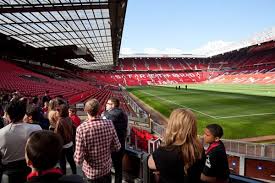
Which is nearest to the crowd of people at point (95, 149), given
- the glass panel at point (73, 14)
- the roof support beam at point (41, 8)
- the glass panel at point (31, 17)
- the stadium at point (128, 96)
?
the stadium at point (128, 96)

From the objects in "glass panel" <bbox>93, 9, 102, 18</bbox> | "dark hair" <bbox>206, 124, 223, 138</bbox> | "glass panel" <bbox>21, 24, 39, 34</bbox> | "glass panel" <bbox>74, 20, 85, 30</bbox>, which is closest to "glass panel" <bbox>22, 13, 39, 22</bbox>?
"glass panel" <bbox>21, 24, 39, 34</bbox>

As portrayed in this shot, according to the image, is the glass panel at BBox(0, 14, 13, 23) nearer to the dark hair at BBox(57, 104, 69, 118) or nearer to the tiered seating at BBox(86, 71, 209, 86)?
the dark hair at BBox(57, 104, 69, 118)

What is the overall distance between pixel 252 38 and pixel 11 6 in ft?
198

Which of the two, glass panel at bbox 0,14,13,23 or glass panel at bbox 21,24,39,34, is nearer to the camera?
glass panel at bbox 0,14,13,23

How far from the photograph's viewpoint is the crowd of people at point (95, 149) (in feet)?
7.41

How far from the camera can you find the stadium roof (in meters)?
18.6

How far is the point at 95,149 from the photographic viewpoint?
3.96 m

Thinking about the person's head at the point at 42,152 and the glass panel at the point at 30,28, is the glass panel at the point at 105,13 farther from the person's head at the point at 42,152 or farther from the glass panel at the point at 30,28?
the person's head at the point at 42,152

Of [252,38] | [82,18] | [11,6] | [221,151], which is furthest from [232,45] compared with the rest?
[221,151]

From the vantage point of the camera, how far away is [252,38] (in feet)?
223

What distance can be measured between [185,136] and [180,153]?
17 centimetres

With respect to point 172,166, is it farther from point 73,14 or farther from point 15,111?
point 73,14

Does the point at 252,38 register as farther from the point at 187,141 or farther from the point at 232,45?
the point at 187,141

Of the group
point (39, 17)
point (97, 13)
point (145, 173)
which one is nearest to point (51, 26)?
point (39, 17)
